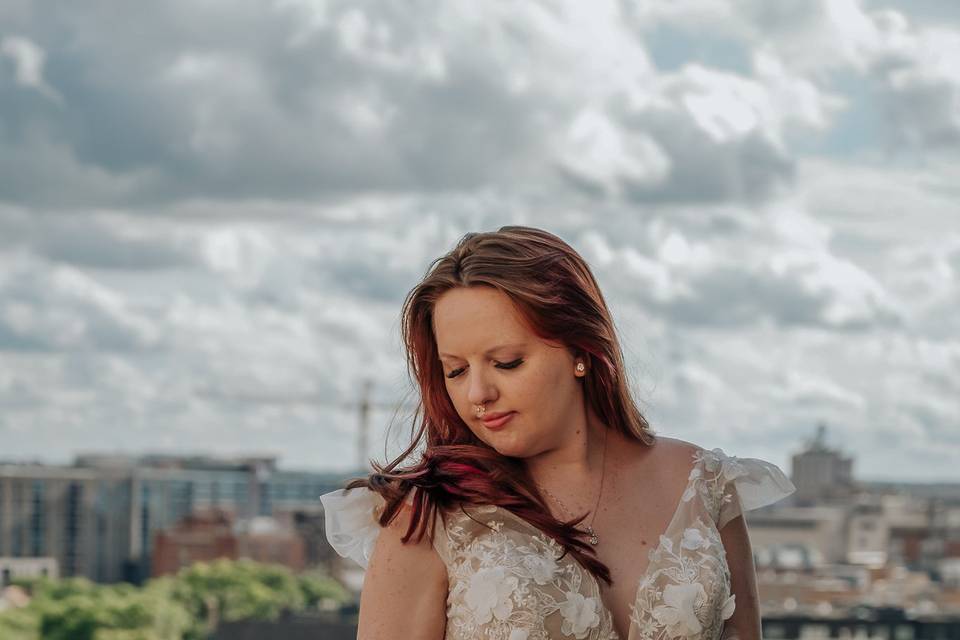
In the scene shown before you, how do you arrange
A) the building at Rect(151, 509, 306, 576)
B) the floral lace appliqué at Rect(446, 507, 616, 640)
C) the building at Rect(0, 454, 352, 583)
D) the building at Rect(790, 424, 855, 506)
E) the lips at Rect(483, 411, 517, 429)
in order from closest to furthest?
the floral lace appliqué at Rect(446, 507, 616, 640) < the lips at Rect(483, 411, 517, 429) < the building at Rect(151, 509, 306, 576) < the building at Rect(0, 454, 352, 583) < the building at Rect(790, 424, 855, 506)

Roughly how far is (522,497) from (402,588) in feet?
0.68

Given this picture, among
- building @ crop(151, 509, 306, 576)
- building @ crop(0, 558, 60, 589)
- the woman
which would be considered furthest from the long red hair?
building @ crop(0, 558, 60, 589)

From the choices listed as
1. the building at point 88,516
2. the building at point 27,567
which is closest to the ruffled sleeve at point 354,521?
the building at point 27,567

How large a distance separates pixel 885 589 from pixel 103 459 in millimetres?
109698

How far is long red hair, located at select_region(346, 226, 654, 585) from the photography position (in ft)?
8.50

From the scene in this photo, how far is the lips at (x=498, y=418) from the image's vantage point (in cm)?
262

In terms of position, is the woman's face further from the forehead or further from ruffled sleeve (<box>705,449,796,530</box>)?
ruffled sleeve (<box>705,449,796,530</box>)

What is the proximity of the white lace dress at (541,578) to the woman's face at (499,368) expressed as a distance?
115 millimetres

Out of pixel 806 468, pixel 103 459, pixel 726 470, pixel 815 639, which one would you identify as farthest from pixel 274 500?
pixel 726 470

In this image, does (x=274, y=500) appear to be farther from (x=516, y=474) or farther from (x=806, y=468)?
(x=516, y=474)

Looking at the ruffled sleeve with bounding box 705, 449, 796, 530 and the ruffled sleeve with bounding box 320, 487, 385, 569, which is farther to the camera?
the ruffled sleeve with bounding box 705, 449, 796, 530

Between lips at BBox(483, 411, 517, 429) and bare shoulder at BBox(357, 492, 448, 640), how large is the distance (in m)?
0.16

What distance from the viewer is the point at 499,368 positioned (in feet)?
8.57

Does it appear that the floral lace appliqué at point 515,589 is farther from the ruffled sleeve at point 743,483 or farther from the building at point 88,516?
the building at point 88,516
